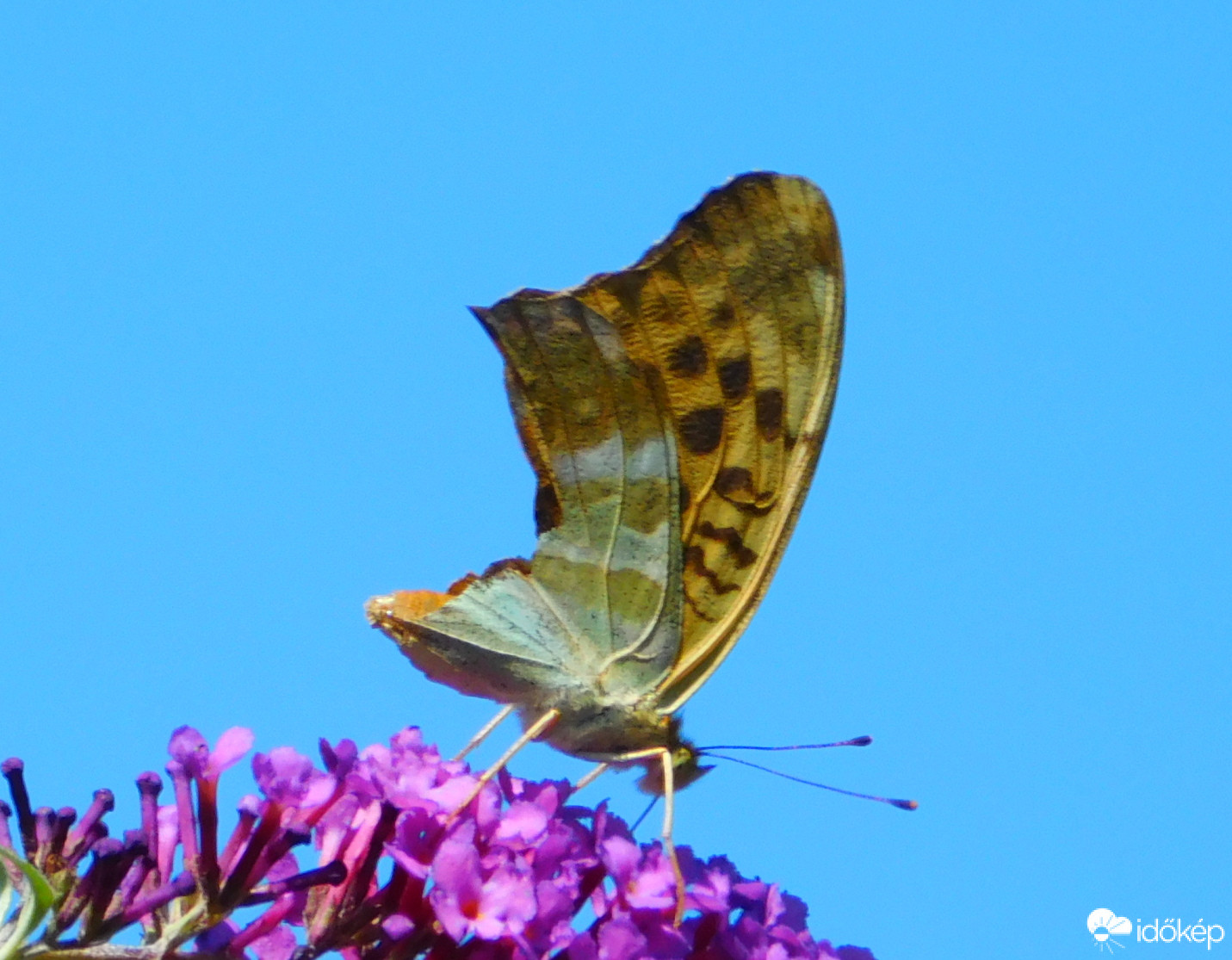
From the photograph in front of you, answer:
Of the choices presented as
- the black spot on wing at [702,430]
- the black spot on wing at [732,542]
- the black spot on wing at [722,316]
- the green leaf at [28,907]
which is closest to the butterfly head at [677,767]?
the black spot on wing at [732,542]

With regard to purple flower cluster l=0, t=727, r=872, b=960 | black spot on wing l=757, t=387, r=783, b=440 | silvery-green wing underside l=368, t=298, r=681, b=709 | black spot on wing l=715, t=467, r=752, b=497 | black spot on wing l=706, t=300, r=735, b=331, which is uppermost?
black spot on wing l=706, t=300, r=735, b=331

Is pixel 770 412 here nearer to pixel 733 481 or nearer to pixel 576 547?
pixel 733 481

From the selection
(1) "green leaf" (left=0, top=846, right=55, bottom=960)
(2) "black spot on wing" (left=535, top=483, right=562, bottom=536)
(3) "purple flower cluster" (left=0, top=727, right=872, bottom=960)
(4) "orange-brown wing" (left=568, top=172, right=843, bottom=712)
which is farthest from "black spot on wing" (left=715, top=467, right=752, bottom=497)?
(1) "green leaf" (left=0, top=846, right=55, bottom=960)

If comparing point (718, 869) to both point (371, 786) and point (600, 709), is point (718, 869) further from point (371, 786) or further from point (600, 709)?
point (371, 786)

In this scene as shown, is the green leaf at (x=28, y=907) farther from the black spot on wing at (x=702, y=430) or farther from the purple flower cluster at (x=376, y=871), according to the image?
the black spot on wing at (x=702, y=430)

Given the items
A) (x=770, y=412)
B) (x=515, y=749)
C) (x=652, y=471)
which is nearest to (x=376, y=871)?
(x=515, y=749)

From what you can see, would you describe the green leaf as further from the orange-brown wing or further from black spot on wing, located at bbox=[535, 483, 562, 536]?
the orange-brown wing
